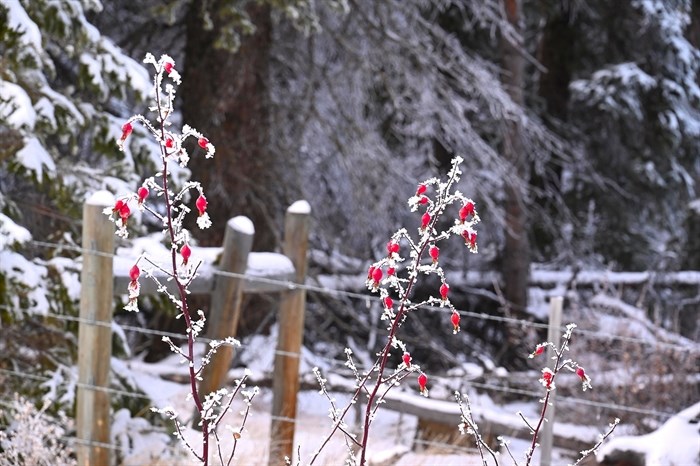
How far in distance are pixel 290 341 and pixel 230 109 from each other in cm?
389

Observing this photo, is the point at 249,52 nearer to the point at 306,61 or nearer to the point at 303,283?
the point at 306,61

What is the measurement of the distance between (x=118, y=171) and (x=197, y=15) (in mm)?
3294

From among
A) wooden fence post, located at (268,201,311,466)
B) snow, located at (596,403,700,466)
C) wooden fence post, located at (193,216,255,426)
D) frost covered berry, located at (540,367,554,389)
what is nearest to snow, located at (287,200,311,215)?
wooden fence post, located at (268,201,311,466)

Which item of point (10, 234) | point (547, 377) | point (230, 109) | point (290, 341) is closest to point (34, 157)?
point (10, 234)

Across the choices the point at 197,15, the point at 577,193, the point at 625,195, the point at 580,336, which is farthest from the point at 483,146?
the point at 577,193

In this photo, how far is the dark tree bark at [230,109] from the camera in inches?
352

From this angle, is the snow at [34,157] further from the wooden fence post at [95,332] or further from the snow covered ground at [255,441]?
the snow covered ground at [255,441]

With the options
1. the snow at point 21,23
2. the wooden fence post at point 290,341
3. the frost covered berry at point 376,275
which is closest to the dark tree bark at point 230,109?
the wooden fence post at point 290,341

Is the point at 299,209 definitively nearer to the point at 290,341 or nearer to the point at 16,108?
the point at 290,341

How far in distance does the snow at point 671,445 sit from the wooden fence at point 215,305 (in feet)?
5.57

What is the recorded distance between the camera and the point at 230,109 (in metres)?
9.08

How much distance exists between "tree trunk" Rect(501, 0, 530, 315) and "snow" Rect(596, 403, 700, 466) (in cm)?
670

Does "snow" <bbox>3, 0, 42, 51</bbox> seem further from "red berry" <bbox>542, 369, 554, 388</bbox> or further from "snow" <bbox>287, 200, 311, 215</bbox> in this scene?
"red berry" <bbox>542, 369, 554, 388</bbox>

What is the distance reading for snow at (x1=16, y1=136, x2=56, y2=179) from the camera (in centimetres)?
529
